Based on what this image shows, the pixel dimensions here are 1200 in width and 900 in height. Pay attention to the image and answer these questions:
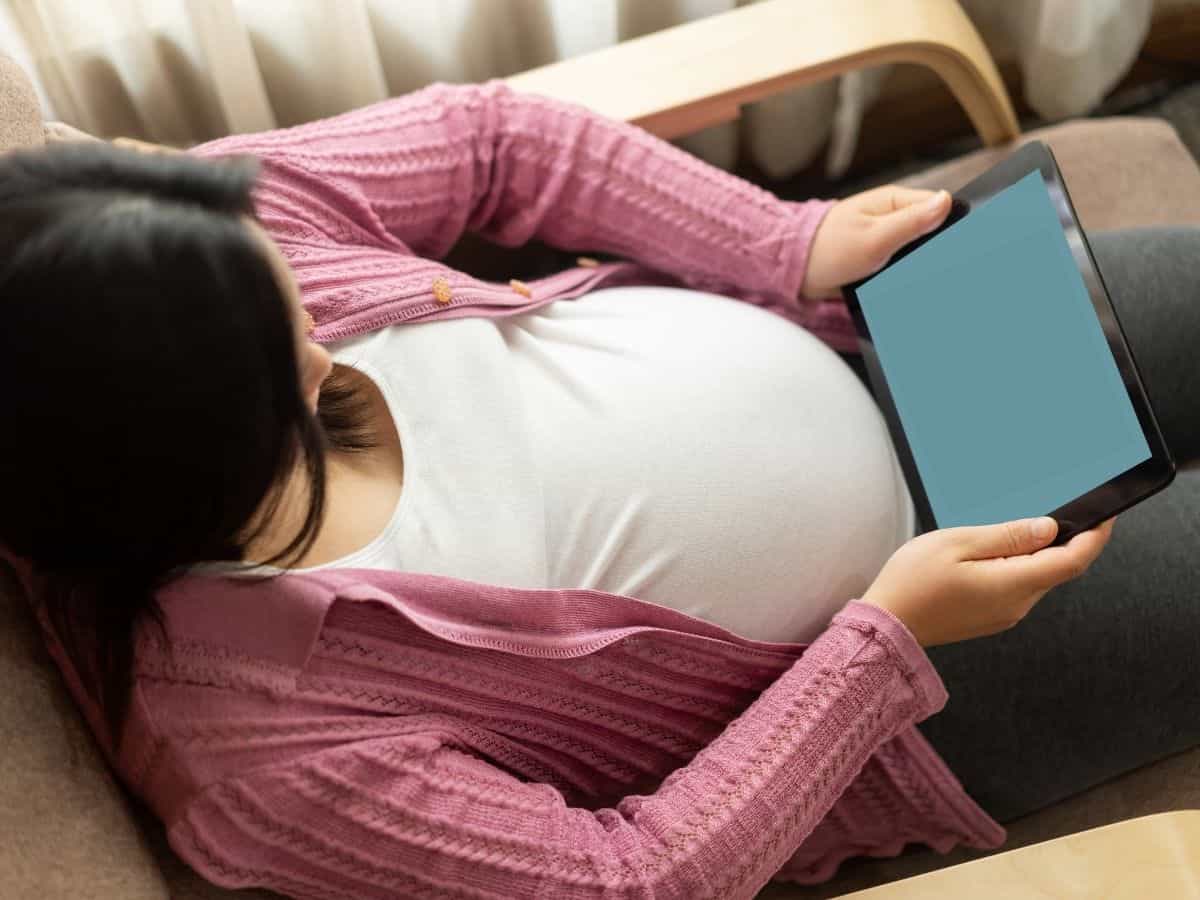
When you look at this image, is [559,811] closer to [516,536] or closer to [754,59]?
[516,536]

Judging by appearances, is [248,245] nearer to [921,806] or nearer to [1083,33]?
[921,806]

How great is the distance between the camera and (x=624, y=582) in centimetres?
79

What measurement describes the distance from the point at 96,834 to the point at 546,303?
1.66 feet

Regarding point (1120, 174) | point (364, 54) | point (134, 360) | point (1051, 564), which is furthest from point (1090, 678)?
point (364, 54)

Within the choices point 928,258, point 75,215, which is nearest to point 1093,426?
point 928,258

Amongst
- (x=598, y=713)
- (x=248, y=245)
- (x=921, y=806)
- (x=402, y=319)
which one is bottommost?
(x=921, y=806)

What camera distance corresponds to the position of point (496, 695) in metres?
0.72

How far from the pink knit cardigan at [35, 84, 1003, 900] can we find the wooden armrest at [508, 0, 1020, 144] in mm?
80

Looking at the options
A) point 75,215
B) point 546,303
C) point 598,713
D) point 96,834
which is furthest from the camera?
point 546,303

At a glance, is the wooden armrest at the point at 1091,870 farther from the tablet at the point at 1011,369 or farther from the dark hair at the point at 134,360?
the dark hair at the point at 134,360

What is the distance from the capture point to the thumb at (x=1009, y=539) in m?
0.76

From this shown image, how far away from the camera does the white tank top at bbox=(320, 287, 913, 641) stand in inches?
30.0

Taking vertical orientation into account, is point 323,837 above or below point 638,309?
below

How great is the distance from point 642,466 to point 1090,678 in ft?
1.25
